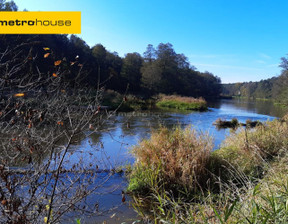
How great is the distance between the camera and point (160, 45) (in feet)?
134

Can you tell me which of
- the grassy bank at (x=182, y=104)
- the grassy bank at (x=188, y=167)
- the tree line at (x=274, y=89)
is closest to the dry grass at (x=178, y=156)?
the grassy bank at (x=188, y=167)

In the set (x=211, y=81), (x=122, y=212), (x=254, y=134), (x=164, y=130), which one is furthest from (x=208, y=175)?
(x=211, y=81)

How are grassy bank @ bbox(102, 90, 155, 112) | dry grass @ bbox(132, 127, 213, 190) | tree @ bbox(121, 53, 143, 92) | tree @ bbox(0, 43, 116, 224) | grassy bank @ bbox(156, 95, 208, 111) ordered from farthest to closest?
tree @ bbox(121, 53, 143, 92)
grassy bank @ bbox(156, 95, 208, 111)
grassy bank @ bbox(102, 90, 155, 112)
dry grass @ bbox(132, 127, 213, 190)
tree @ bbox(0, 43, 116, 224)

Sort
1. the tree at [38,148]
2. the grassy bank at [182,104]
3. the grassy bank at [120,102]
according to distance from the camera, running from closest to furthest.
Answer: the tree at [38,148] → the grassy bank at [120,102] → the grassy bank at [182,104]

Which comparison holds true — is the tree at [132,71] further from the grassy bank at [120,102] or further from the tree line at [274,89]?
the tree line at [274,89]

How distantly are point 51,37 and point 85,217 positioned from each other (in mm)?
23100

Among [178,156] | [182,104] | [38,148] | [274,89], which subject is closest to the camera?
[38,148]

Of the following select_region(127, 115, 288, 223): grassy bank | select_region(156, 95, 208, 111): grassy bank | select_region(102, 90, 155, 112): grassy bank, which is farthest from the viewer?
select_region(156, 95, 208, 111): grassy bank

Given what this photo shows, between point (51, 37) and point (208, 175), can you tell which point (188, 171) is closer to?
point (208, 175)

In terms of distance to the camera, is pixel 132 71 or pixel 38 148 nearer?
pixel 38 148

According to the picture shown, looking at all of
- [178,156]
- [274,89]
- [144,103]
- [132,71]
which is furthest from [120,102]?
[274,89]

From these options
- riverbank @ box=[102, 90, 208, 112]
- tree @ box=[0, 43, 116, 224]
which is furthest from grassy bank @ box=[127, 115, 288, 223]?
riverbank @ box=[102, 90, 208, 112]

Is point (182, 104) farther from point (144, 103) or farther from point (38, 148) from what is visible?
point (38, 148)

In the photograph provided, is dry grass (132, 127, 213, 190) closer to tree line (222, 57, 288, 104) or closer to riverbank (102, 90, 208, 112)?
riverbank (102, 90, 208, 112)
